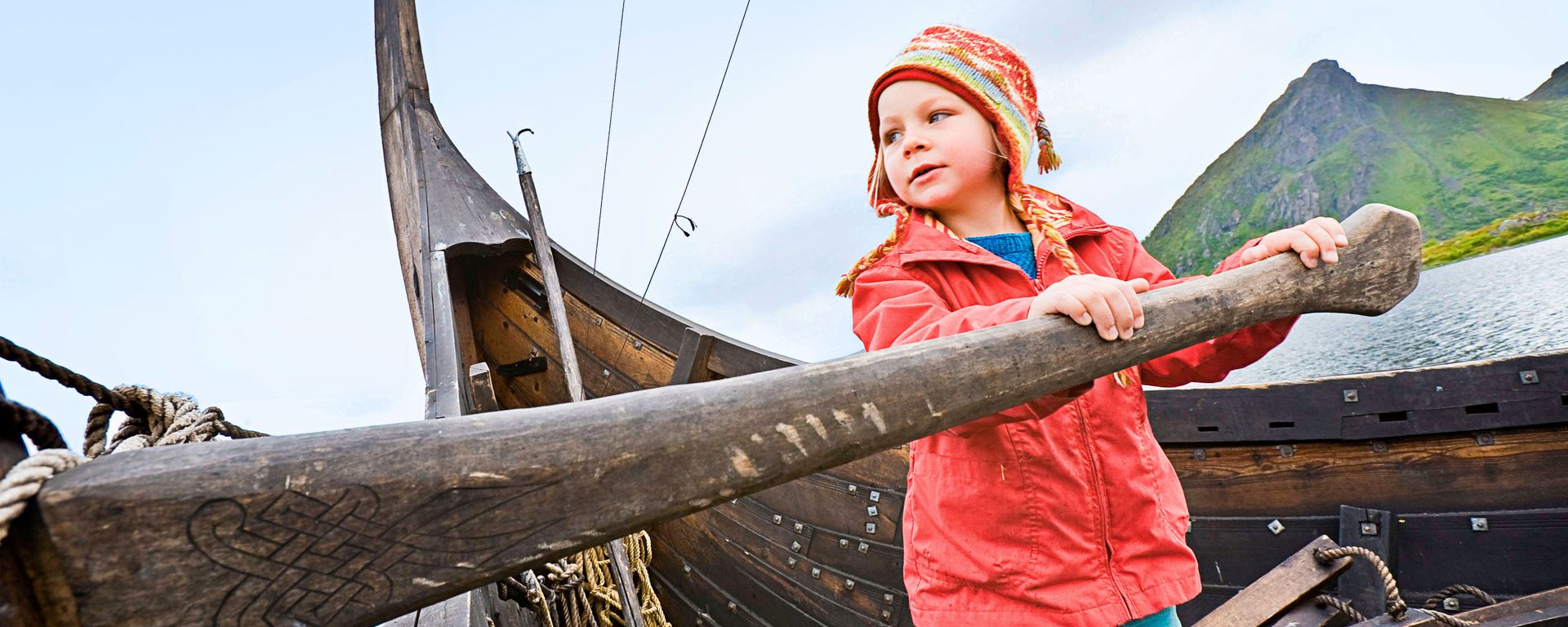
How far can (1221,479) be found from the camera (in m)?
2.00

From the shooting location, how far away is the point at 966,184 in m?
1.28

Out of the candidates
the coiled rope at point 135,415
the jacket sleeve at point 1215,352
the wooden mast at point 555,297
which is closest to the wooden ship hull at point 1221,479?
the wooden mast at point 555,297

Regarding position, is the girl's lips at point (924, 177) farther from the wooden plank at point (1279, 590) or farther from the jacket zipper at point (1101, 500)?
the wooden plank at point (1279, 590)

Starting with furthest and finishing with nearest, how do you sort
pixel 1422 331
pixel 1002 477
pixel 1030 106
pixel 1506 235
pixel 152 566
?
pixel 1506 235 → pixel 1422 331 → pixel 1030 106 → pixel 1002 477 → pixel 152 566

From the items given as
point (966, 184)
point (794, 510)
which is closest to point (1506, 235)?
point (794, 510)

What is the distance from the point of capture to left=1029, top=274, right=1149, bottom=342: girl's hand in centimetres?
84

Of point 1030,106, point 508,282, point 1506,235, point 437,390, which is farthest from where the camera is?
point 1506,235

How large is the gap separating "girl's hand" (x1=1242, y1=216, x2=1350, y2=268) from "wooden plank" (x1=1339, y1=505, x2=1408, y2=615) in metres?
1.05

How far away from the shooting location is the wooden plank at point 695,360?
2.78 meters

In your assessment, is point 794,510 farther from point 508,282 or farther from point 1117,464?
point 508,282

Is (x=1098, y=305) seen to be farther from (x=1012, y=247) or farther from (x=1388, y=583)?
(x=1388, y=583)

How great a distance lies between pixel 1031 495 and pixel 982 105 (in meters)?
0.61

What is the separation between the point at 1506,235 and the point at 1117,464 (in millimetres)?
12535

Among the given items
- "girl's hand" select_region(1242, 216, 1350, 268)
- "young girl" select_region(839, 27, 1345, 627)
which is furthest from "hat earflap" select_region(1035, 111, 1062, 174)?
"girl's hand" select_region(1242, 216, 1350, 268)
